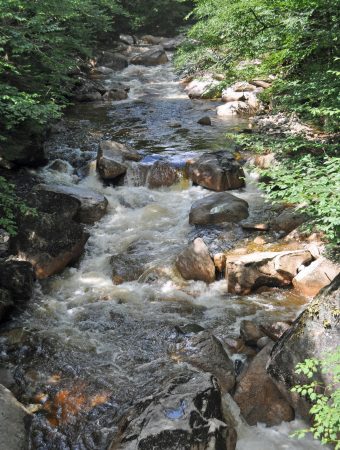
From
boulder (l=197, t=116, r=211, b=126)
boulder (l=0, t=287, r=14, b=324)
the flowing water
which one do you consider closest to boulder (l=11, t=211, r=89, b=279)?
the flowing water

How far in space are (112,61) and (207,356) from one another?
85.1 feet

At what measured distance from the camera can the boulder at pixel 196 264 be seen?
25.8 ft

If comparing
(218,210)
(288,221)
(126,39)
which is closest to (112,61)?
(126,39)

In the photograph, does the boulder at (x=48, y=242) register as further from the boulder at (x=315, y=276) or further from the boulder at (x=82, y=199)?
the boulder at (x=315, y=276)

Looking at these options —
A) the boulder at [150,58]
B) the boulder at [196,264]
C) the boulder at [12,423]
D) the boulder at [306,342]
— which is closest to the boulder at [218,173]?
the boulder at [196,264]

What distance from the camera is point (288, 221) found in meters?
8.77

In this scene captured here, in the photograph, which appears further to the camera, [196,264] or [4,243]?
[4,243]

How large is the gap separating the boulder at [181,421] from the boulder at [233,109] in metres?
14.5

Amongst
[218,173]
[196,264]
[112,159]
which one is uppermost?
[112,159]

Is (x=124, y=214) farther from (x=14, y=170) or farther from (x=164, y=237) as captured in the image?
(x=14, y=170)

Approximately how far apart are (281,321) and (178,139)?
9.64 meters

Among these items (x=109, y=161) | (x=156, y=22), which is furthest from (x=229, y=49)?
(x=156, y=22)

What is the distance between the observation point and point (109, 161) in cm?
1170

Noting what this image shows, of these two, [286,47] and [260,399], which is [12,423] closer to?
[260,399]
